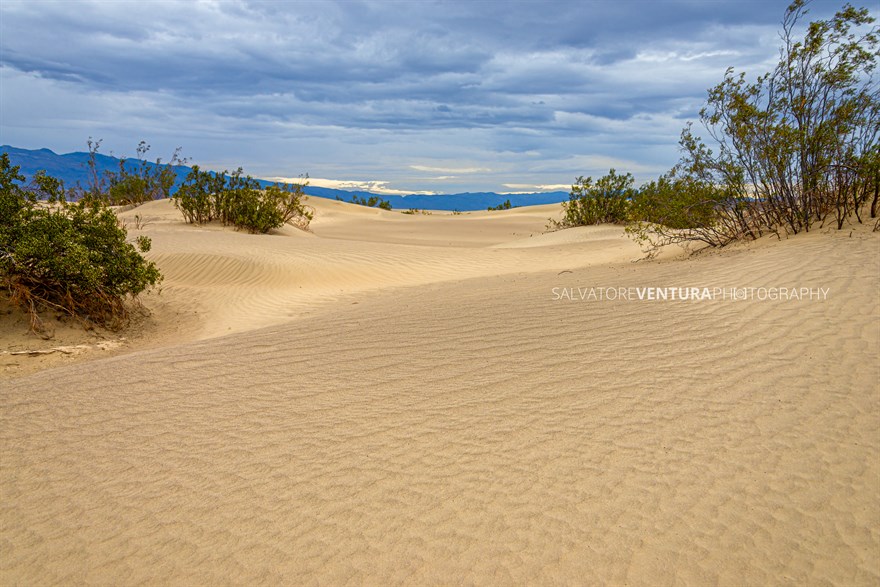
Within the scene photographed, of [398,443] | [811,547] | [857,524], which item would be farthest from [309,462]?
[857,524]

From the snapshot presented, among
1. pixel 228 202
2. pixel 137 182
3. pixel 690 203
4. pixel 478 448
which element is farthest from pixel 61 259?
pixel 137 182

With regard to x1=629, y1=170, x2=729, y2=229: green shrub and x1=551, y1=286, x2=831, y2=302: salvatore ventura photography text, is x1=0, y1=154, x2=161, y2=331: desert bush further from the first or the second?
x1=629, y1=170, x2=729, y2=229: green shrub

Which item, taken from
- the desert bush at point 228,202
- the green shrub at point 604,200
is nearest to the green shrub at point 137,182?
the desert bush at point 228,202

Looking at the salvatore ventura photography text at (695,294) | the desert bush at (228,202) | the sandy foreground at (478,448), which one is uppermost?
the desert bush at (228,202)

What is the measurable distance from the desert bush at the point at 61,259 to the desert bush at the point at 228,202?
10015mm

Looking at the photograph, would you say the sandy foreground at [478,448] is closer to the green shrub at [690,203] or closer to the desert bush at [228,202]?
the green shrub at [690,203]

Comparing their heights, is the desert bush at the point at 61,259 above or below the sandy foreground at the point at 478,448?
above

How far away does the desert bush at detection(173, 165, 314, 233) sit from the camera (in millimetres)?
18062

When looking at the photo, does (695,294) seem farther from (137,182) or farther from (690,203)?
(137,182)

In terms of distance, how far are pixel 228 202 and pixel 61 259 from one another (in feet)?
38.2

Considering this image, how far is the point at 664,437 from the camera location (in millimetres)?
3521

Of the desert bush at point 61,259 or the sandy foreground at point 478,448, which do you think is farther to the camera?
the desert bush at point 61,259

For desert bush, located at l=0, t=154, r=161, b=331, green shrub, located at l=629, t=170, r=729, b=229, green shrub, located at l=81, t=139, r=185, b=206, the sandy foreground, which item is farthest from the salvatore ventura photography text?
green shrub, located at l=81, t=139, r=185, b=206

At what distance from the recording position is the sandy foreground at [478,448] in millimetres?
2680
